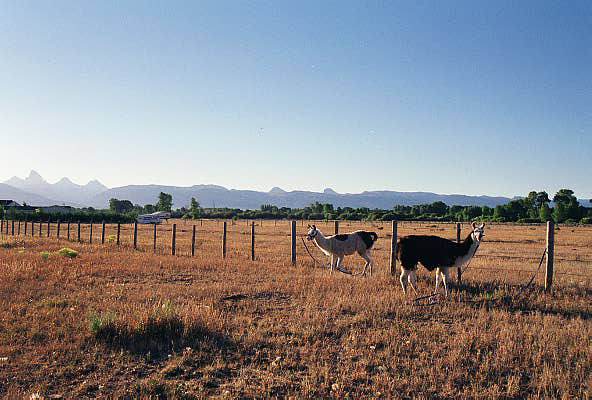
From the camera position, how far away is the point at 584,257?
23016mm

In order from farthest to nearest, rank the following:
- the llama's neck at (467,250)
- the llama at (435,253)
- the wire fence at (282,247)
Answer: the wire fence at (282,247) < the llama's neck at (467,250) < the llama at (435,253)

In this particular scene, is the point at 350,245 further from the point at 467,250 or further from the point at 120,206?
the point at 120,206

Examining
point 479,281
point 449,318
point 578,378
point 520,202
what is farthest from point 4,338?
point 520,202

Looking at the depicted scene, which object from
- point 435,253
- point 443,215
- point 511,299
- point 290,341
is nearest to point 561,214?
point 443,215

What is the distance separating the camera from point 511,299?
10.1m

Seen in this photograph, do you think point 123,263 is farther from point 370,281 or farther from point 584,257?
point 584,257

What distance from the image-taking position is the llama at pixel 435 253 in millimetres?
10609

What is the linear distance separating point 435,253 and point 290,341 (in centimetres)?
536

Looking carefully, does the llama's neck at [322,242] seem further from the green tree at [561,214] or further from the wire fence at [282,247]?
the green tree at [561,214]

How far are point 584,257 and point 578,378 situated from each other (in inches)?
845

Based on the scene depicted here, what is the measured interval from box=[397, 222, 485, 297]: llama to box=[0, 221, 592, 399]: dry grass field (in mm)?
793

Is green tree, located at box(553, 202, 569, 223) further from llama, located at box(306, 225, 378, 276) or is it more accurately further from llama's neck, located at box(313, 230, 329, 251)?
llama's neck, located at box(313, 230, 329, 251)

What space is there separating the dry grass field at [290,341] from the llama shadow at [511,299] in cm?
5

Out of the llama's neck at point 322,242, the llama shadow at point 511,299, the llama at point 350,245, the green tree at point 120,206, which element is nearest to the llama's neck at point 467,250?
the llama shadow at point 511,299
